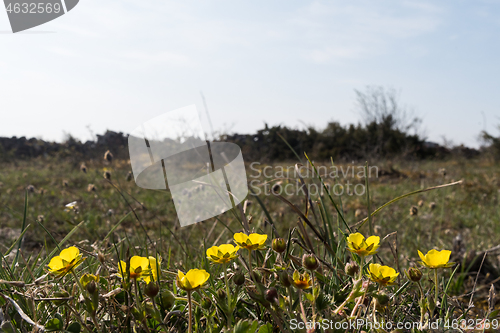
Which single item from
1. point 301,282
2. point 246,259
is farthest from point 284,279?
point 246,259

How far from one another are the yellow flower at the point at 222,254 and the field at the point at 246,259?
0.10 ft

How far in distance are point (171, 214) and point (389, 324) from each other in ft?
10.6

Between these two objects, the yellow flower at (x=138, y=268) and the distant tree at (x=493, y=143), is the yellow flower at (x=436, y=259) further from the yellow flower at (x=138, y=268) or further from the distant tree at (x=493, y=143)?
the distant tree at (x=493, y=143)

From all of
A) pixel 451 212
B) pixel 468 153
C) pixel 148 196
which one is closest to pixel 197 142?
pixel 148 196

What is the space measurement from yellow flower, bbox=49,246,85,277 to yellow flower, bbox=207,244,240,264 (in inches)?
7.8

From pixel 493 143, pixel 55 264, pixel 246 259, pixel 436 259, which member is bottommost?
pixel 493 143

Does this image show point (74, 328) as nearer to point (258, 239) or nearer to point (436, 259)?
point (258, 239)

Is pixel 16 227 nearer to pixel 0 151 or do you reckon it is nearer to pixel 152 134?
pixel 152 134

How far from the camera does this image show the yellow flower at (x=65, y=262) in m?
0.50

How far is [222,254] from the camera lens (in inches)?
21.8

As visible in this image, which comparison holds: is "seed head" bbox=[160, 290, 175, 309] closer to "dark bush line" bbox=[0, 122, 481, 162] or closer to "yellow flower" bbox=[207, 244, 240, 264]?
"yellow flower" bbox=[207, 244, 240, 264]

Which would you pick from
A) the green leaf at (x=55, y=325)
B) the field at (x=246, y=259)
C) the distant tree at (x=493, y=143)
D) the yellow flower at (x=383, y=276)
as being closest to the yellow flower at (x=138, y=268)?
the field at (x=246, y=259)

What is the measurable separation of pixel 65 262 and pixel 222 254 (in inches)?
9.0

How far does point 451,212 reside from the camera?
12.5ft
